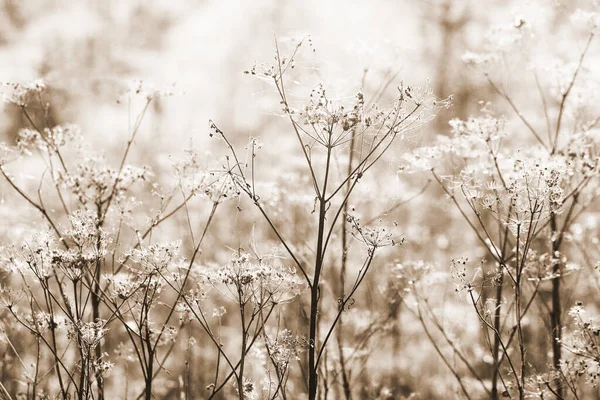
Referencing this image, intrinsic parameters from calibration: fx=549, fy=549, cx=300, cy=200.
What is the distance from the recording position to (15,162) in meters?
5.89

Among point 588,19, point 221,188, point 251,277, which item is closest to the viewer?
point 251,277

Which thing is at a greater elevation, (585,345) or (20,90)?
(20,90)

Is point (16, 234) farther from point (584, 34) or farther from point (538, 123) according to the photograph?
point (538, 123)

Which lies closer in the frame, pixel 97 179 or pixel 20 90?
pixel 97 179

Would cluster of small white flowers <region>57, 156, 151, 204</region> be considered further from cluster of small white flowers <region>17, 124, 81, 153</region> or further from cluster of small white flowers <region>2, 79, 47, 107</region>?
cluster of small white flowers <region>2, 79, 47, 107</region>

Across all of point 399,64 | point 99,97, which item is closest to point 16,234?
point 99,97

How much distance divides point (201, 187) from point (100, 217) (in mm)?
1029

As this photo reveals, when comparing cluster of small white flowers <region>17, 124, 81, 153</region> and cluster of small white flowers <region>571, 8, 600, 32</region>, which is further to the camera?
cluster of small white flowers <region>571, 8, 600, 32</region>

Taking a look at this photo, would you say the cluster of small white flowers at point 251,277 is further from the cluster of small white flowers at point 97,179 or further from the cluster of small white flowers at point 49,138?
the cluster of small white flowers at point 49,138

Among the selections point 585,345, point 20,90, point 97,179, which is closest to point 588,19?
point 585,345

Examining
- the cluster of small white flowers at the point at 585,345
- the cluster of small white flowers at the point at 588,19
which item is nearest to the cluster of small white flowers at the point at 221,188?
the cluster of small white flowers at the point at 585,345

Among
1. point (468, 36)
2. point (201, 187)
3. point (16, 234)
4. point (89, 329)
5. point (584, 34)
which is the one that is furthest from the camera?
point (468, 36)

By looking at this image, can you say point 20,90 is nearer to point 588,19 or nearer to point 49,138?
point 49,138

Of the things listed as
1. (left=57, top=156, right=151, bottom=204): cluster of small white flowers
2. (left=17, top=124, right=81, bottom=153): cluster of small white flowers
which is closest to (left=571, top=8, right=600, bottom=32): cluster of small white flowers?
(left=57, top=156, right=151, bottom=204): cluster of small white flowers
